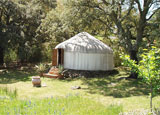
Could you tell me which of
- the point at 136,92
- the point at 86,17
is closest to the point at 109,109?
the point at 136,92

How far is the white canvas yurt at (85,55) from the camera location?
13.4 metres

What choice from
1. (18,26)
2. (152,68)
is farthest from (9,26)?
(152,68)

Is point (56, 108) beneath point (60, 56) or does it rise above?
beneath

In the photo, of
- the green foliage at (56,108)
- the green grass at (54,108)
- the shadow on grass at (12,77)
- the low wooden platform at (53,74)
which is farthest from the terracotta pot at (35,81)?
the green foliage at (56,108)

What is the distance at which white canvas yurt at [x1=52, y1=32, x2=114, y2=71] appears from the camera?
13391 millimetres

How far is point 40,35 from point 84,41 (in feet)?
18.7

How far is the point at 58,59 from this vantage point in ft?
48.4

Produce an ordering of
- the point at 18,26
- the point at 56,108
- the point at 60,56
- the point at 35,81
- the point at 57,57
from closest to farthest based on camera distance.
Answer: the point at 56,108 → the point at 35,81 → the point at 57,57 → the point at 60,56 → the point at 18,26

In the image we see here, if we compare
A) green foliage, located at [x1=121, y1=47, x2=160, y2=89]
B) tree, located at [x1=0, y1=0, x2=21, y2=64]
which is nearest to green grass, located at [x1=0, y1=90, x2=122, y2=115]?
green foliage, located at [x1=121, y1=47, x2=160, y2=89]

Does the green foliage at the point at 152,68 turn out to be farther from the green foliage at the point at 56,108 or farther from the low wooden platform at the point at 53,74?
Answer: the low wooden platform at the point at 53,74

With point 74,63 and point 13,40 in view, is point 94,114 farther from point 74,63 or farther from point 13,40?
point 13,40

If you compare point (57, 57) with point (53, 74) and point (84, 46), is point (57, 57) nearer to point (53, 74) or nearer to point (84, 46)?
point (53, 74)

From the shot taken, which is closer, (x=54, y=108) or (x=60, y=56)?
(x=54, y=108)

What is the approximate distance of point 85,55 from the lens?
13.4 m
